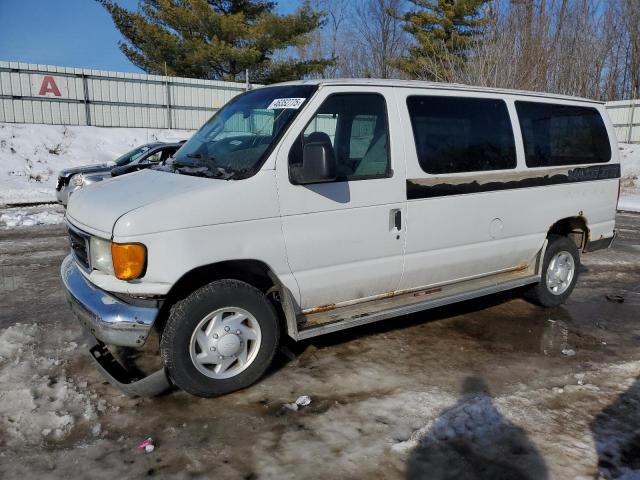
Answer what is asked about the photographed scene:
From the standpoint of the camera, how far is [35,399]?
12.0 feet

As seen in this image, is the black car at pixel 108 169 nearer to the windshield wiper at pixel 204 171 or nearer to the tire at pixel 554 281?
the windshield wiper at pixel 204 171

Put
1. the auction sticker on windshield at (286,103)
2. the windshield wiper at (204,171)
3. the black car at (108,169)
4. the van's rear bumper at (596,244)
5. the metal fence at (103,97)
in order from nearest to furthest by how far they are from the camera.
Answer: the windshield wiper at (204,171), the auction sticker on windshield at (286,103), the van's rear bumper at (596,244), the black car at (108,169), the metal fence at (103,97)

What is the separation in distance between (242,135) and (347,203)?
98 centimetres

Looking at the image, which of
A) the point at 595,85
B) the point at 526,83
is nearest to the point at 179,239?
the point at 526,83

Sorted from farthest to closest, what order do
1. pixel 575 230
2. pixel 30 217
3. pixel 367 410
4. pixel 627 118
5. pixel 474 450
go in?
pixel 627 118, pixel 30 217, pixel 575 230, pixel 367 410, pixel 474 450

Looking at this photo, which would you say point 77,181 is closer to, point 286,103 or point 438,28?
point 286,103

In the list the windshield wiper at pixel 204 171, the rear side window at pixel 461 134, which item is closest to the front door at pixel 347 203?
the rear side window at pixel 461 134

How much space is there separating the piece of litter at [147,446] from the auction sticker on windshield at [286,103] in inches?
96.1

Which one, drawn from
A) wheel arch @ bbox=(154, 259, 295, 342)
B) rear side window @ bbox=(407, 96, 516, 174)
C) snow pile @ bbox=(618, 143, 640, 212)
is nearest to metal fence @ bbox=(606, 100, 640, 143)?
snow pile @ bbox=(618, 143, 640, 212)

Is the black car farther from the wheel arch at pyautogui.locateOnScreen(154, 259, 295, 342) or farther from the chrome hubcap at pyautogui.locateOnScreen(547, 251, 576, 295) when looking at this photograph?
the chrome hubcap at pyautogui.locateOnScreen(547, 251, 576, 295)

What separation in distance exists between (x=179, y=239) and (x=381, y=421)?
68.4 inches

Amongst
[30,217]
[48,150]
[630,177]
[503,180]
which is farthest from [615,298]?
[48,150]

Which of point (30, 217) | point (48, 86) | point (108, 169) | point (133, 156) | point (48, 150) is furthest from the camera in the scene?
point (48, 86)

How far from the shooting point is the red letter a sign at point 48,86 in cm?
1975
